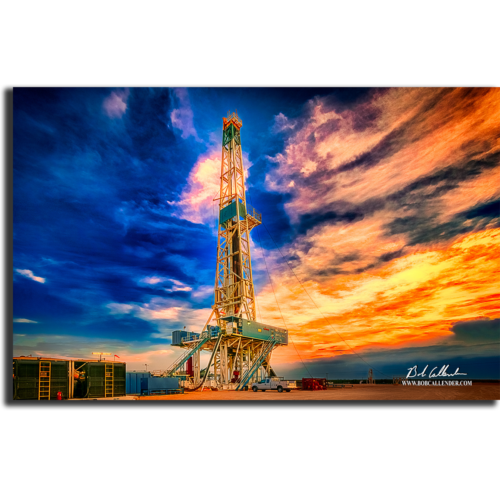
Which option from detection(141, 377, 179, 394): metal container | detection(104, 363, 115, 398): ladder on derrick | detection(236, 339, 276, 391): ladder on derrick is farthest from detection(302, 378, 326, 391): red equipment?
detection(104, 363, 115, 398): ladder on derrick

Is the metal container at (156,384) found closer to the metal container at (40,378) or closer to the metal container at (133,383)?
the metal container at (133,383)

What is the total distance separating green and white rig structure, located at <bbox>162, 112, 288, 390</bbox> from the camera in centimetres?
2289

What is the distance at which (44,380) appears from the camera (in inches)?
464

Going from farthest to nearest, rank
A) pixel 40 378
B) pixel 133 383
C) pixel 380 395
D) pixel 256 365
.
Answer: pixel 256 365
pixel 133 383
pixel 380 395
pixel 40 378

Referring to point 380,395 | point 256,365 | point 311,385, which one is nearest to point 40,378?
point 380,395

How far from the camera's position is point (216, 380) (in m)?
23.0

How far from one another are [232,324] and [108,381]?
994cm

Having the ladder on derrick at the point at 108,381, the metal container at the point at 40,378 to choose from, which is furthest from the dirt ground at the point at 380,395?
the metal container at the point at 40,378

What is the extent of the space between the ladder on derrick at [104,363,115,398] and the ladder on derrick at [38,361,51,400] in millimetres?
2223

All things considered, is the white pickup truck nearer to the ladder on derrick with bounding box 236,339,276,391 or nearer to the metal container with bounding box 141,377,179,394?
the ladder on derrick with bounding box 236,339,276,391

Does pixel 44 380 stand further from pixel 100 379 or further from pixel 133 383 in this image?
pixel 133 383

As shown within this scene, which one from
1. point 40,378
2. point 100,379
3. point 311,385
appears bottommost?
point 311,385
